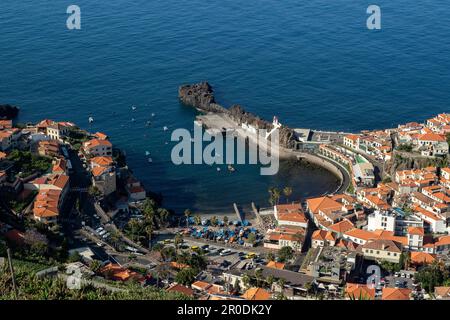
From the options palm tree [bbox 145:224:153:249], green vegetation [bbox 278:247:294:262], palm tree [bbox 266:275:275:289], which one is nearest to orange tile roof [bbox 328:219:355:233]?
green vegetation [bbox 278:247:294:262]

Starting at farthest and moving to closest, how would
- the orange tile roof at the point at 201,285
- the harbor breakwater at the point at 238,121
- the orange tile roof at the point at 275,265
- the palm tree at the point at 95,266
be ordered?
1. the harbor breakwater at the point at 238,121
2. the orange tile roof at the point at 275,265
3. the palm tree at the point at 95,266
4. the orange tile roof at the point at 201,285

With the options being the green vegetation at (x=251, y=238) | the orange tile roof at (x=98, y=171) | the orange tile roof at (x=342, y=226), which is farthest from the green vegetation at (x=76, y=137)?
the orange tile roof at (x=342, y=226)

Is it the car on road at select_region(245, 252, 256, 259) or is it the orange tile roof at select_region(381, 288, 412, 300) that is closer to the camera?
the orange tile roof at select_region(381, 288, 412, 300)

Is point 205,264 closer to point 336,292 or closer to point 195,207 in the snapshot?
point 336,292

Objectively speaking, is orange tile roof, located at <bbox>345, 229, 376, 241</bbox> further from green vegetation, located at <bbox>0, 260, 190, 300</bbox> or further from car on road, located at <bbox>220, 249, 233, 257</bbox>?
green vegetation, located at <bbox>0, 260, 190, 300</bbox>

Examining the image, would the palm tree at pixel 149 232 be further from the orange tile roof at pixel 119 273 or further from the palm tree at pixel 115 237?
the orange tile roof at pixel 119 273
